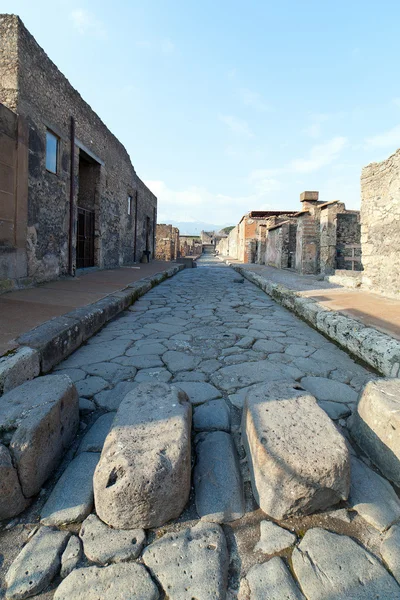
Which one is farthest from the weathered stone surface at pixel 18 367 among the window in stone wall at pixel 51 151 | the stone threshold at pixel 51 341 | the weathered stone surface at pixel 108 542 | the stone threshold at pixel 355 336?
the window in stone wall at pixel 51 151

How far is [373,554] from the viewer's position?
1.03 metres

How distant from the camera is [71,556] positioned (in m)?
1.03

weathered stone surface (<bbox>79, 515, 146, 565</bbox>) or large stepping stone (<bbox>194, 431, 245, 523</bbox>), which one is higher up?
large stepping stone (<bbox>194, 431, 245, 523</bbox>)

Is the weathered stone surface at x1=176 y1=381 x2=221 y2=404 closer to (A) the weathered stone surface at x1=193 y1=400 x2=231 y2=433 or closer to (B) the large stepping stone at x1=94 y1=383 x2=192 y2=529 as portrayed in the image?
(A) the weathered stone surface at x1=193 y1=400 x2=231 y2=433

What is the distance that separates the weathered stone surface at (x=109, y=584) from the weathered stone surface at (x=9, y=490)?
383 millimetres

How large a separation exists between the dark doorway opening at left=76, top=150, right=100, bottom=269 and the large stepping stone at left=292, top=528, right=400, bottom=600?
28.5 ft

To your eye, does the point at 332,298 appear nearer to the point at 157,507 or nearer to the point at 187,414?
the point at 187,414

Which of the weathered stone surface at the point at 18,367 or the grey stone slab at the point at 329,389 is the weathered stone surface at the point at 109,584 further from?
the grey stone slab at the point at 329,389

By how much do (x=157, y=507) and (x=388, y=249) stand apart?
5.64m

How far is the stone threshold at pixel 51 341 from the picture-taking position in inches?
79.0

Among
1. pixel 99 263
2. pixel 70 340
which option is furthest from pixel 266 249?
pixel 70 340

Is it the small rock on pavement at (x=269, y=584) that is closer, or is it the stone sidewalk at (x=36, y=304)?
the small rock on pavement at (x=269, y=584)

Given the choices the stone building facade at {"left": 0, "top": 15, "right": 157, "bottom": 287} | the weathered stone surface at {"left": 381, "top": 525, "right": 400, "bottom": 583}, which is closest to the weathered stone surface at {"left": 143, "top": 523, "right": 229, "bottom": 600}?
the weathered stone surface at {"left": 381, "top": 525, "right": 400, "bottom": 583}

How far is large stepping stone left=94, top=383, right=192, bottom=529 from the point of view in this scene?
1112mm
